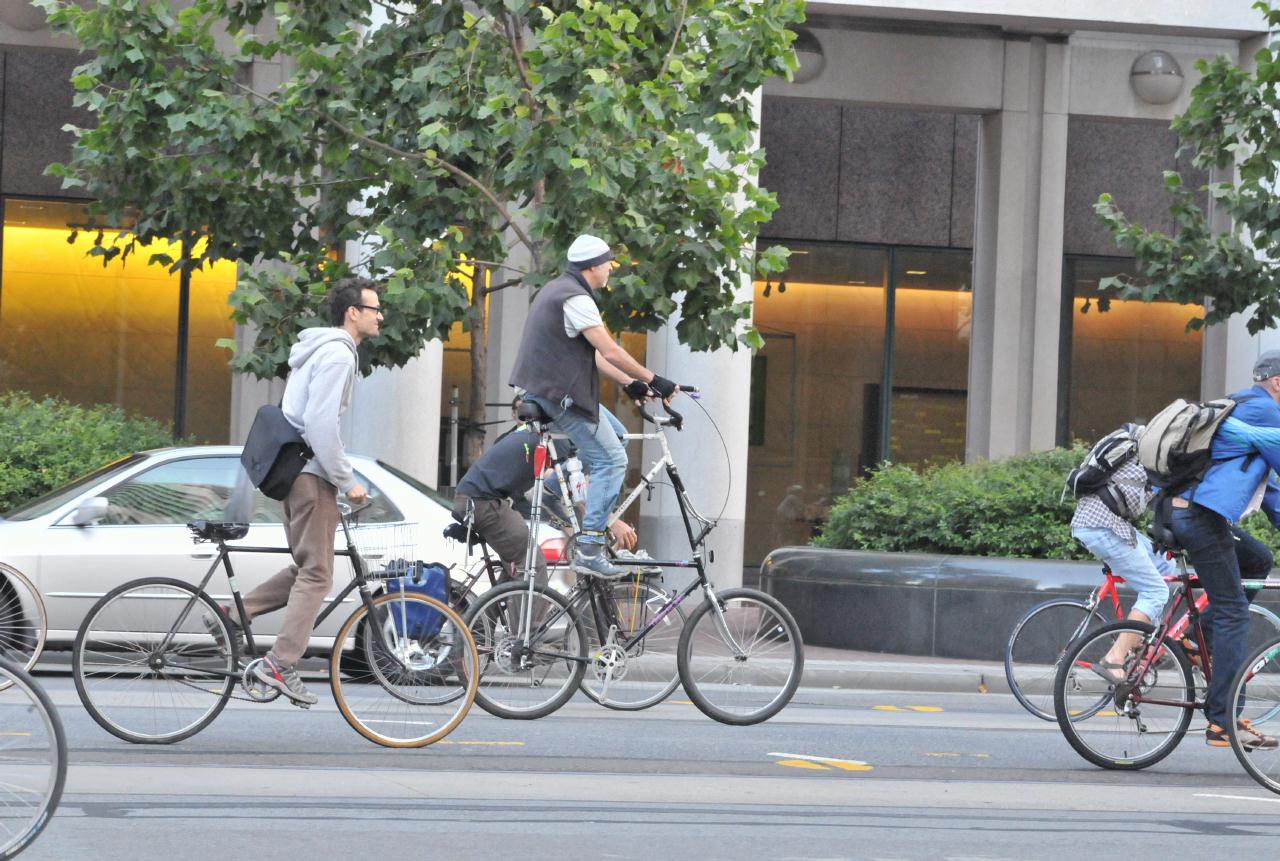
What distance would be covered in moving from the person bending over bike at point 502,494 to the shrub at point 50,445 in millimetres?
5511

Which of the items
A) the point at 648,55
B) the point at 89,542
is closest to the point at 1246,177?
the point at 648,55

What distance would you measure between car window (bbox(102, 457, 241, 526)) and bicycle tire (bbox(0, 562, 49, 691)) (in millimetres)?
723

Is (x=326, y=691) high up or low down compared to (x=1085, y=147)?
down

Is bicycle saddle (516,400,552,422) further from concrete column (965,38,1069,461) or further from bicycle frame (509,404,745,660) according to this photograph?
concrete column (965,38,1069,461)

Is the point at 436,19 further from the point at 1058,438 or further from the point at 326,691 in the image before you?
the point at 1058,438

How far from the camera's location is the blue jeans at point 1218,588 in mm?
7910

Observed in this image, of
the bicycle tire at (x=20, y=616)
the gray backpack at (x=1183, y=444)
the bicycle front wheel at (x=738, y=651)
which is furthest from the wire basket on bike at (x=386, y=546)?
the gray backpack at (x=1183, y=444)

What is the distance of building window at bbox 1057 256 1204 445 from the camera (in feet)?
79.9

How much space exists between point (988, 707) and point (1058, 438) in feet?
44.5

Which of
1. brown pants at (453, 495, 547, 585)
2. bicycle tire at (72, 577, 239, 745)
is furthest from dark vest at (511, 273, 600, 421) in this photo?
bicycle tire at (72, 577, 239, 745)

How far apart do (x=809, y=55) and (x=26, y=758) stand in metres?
18.0

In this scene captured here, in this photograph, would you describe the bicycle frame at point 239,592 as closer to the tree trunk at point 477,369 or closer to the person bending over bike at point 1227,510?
the person bending over bike at point 1227,510

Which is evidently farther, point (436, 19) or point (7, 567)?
point (436, 19)

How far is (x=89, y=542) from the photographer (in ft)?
35.0
